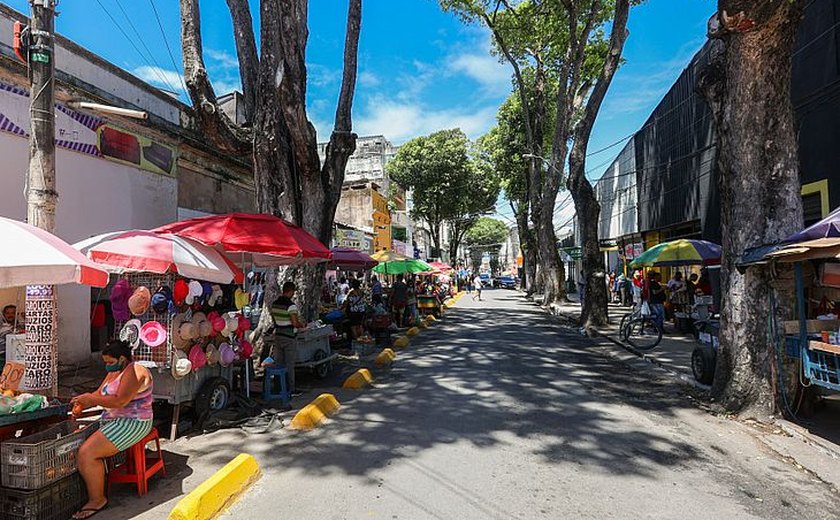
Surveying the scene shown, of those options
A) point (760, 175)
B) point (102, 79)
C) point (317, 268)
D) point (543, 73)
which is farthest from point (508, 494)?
point (543, 73)

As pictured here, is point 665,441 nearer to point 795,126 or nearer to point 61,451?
point 795,126

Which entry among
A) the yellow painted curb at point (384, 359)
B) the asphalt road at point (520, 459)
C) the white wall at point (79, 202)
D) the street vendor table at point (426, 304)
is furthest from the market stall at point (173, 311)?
the street vendor table at point (426, 304)

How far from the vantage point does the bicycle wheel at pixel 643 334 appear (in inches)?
466

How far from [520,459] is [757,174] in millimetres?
4675

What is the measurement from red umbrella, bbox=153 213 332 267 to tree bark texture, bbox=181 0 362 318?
262 centimetres

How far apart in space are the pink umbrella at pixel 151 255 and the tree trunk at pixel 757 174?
6.39 metres

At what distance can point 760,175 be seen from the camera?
645 cm

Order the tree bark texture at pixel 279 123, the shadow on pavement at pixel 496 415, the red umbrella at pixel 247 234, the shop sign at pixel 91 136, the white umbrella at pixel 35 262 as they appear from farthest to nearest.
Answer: the tree bark texture at pixel 279 123 → the shop sign at pixel 91 136 → the red umbrella at pixel 247 234 → the shadow on pavement at pixel 496 415 → the white umbrella at pixel 35 262

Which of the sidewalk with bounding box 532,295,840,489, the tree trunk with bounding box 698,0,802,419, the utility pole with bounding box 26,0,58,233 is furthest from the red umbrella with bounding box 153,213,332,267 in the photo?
the sidewalk with bounding box 532,295,840,489

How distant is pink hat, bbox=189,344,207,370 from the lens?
5741mm

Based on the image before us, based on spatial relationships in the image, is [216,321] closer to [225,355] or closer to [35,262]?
[225,355]

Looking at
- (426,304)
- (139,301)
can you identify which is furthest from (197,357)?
(426,304)

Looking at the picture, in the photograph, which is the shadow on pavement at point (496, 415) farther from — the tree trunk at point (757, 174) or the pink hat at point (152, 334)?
the pink hat at point (152, 334)

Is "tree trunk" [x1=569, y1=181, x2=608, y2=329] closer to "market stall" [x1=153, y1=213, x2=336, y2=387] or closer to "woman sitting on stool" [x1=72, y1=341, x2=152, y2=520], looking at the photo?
"market stall" [x1=153, y1=213, x2=336, y2=387]
